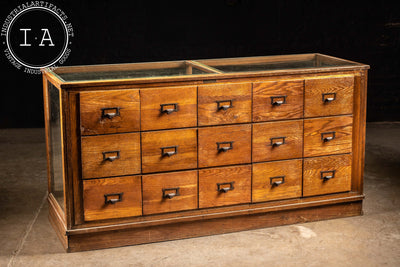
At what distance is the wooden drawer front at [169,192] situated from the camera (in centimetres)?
421

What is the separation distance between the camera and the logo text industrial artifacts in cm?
708

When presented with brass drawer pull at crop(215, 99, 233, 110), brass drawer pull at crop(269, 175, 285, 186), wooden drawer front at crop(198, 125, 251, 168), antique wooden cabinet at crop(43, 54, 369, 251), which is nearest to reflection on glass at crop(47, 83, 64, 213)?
antique wooden cabinet at crop(43, 54, 369, 251)

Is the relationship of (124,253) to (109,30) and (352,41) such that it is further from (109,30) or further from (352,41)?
(352,41)

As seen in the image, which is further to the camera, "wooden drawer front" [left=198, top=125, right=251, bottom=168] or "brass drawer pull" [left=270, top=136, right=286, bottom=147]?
"brass drawer pull" [left=270, top=136, right=286, bottom=147]

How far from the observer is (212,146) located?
4.29m

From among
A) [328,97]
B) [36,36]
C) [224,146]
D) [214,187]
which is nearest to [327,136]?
Result: [328,97]

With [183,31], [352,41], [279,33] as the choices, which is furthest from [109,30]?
[352,41]

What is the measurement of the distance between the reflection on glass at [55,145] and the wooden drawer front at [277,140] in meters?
1.24

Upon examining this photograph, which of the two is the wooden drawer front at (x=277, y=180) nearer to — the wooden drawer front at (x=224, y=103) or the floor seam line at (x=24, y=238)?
the wooden drawer front at (x=224, y=103)

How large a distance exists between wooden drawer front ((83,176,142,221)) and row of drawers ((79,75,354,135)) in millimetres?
316

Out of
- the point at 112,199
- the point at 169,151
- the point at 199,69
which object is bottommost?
the point at 112,199

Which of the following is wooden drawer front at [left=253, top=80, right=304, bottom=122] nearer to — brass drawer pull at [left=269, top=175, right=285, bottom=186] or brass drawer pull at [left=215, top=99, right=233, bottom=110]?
brass drawer pull at [left=215, top=99, right=233, bottom=110]

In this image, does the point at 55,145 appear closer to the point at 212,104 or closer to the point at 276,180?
the point at 212,104

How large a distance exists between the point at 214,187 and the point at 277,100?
691 millimetres
